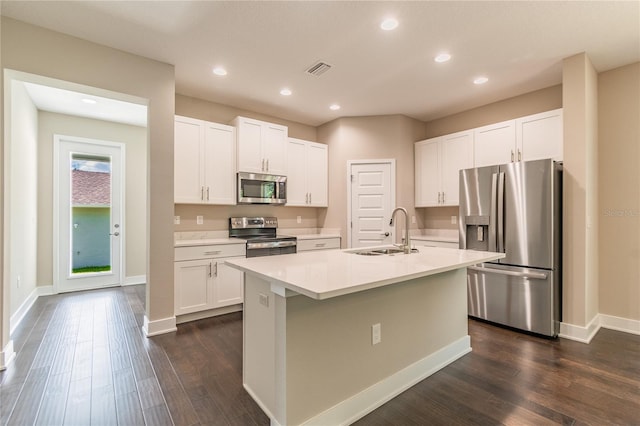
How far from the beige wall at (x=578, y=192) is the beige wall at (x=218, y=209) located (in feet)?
11.9

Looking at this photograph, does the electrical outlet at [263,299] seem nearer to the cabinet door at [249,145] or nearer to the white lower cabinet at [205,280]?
the white lower cabinet at [205,280]

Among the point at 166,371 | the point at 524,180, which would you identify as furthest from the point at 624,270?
the point at 166,371

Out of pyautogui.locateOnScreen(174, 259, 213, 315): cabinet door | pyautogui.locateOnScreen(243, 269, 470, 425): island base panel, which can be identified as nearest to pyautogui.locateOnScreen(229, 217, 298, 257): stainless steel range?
pyautogui.locateOnScreen(174, 259, 213, 315): cabinet door

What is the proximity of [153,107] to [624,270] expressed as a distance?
5368 millimetres

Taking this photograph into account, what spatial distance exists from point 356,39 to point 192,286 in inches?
124

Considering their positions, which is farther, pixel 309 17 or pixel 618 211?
pixel 618 211

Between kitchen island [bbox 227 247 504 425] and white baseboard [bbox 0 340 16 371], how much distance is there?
1992 mm

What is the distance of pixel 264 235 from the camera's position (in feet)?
15.4

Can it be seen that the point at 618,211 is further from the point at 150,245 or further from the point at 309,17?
the point at 150,245

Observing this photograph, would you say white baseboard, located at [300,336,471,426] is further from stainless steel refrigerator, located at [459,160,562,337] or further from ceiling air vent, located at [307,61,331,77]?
ceiling air vent, located at [307,61,331,77]

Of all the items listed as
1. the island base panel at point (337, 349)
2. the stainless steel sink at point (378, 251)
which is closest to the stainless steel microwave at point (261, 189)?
the stainless steel sink at point (378, 251)

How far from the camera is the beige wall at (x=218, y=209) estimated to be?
4.05 m

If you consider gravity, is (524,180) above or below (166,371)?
above

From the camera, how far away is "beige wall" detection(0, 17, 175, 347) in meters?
2.51
